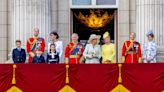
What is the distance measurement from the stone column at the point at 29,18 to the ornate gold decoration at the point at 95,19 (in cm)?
248

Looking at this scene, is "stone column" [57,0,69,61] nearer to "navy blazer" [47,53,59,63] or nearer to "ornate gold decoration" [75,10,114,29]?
"ornate gold decoration" [75,10,114,29]

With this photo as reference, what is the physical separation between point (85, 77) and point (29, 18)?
5.27 m

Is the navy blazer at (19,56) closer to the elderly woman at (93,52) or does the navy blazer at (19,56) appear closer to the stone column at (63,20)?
the elderly woman at (93,52)

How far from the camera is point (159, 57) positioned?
22828mm

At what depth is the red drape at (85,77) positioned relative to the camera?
18.8 metres

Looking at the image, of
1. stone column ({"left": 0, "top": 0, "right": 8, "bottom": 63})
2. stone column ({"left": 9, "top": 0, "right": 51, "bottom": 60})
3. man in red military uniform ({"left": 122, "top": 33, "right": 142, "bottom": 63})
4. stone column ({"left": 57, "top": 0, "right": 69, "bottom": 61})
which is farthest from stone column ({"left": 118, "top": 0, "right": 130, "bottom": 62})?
stone column ({"left": 0, "top": 0, "right": 8, "bottom": 63})

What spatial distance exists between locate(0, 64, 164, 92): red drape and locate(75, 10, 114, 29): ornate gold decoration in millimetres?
7182

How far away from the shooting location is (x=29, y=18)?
23.3m

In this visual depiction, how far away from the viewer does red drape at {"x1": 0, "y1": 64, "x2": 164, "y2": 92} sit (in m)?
18.8

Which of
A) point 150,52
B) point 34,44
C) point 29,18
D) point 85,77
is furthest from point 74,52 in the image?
point 29,18

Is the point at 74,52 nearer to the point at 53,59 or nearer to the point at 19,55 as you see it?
the point at 53,59

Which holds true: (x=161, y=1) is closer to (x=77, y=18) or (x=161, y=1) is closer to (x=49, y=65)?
(x=77, y=18)

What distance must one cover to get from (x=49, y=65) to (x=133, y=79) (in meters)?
2.47

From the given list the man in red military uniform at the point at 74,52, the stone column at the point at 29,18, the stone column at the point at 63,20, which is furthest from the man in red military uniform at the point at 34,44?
the stone column at the point at 63,20
